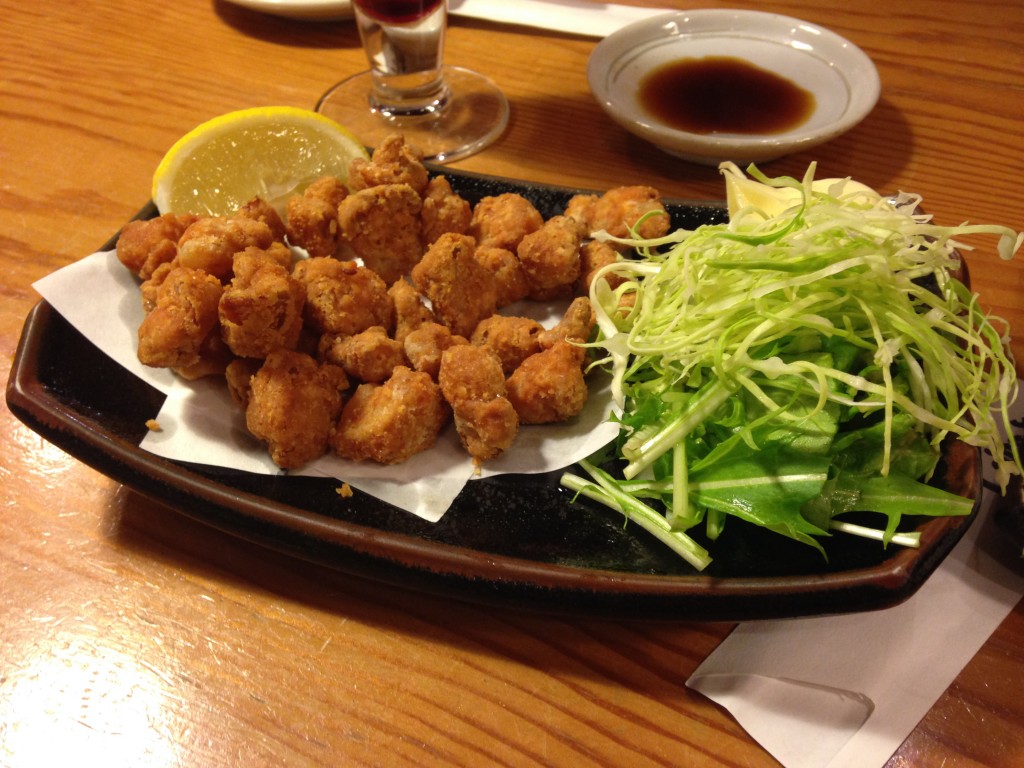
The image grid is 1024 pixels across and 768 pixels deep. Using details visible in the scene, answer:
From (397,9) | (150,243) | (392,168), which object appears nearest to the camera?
(150,243)

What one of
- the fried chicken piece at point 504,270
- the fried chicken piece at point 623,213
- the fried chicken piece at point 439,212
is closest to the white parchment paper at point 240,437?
the fried chicken piece at point 504,270

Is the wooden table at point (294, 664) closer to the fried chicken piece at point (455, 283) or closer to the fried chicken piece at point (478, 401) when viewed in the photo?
the fried chicken piece at point (478, 401)

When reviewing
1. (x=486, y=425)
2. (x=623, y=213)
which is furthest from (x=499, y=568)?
(x=623, y=213)

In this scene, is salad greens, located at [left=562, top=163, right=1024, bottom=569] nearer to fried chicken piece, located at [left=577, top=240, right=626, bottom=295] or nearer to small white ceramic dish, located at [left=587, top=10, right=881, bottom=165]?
fried chicken piece, located at [left=577, top=240, right=626, bottom=295]

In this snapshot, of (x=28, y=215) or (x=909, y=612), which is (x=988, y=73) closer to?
(x=909, y=612)

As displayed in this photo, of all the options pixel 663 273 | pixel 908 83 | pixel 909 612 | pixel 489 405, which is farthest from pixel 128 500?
pixel 908 83

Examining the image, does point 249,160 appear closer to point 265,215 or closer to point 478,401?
point 265,215
